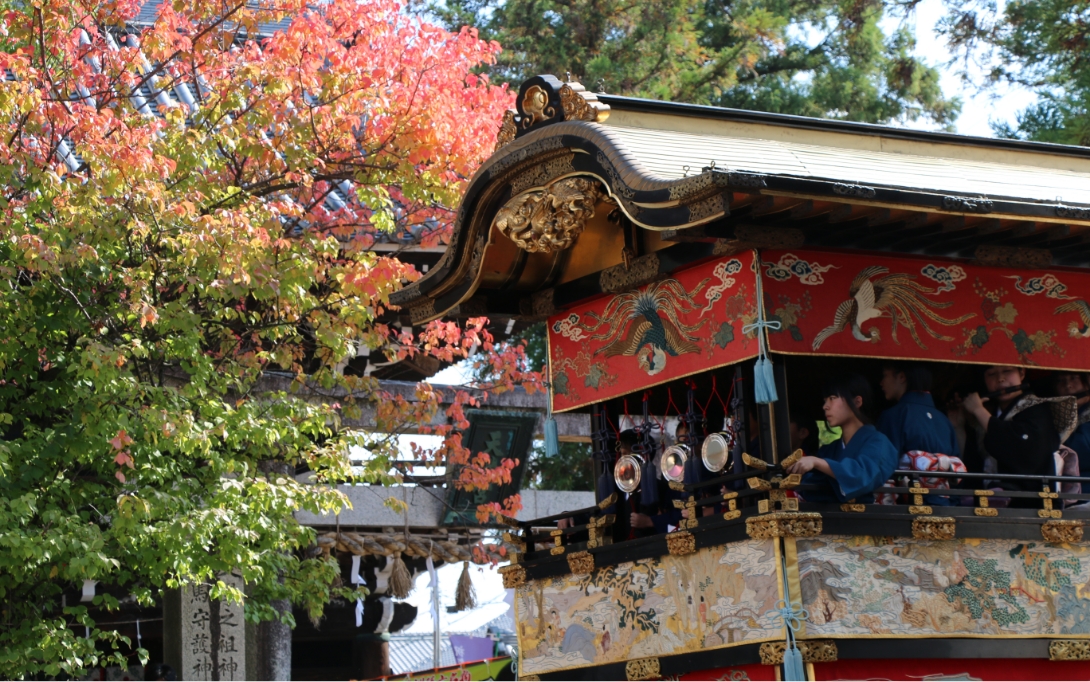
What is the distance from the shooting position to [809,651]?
6.26m

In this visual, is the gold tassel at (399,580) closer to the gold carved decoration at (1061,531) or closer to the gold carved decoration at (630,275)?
the gold carved decoration at (630,275)

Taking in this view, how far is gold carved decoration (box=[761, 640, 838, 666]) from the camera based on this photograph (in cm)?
625

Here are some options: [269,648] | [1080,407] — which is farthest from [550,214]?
[269,648]

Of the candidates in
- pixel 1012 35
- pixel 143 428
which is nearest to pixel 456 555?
pixel 143 428

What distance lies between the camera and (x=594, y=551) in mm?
7516

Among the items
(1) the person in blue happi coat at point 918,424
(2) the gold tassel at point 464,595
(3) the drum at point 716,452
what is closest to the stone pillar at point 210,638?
(2) the gold tassel at point 464,595

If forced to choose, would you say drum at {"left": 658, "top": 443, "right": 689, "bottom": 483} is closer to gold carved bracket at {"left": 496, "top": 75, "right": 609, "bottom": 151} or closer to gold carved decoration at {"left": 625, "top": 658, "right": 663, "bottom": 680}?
gold carved decoration at {"left": 625, "top": 658, "right": 663, "bottom": 680}

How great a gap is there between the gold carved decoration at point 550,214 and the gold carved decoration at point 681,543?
5.70 ft

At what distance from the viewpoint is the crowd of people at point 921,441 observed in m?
6.59

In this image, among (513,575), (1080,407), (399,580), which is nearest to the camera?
(1080,407)

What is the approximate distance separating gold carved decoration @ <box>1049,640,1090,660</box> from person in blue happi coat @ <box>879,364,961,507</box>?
2.98ft

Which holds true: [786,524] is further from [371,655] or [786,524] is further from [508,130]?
[371,655]

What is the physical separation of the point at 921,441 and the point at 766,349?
1.12m

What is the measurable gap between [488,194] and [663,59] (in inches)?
430
